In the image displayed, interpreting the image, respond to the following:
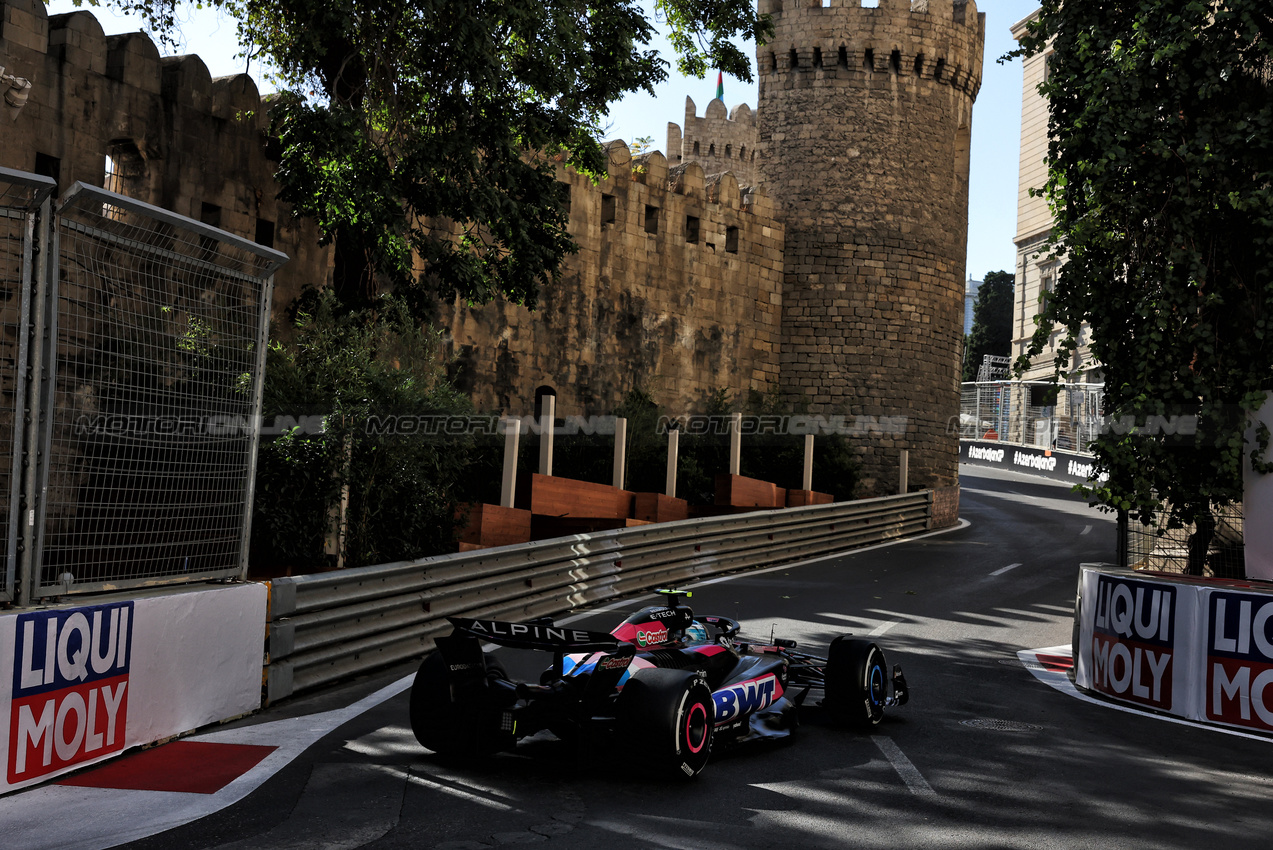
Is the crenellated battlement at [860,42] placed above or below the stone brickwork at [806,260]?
above

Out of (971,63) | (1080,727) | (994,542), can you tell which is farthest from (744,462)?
(1080,727)

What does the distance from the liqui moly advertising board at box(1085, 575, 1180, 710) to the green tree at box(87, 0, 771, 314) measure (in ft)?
26.8

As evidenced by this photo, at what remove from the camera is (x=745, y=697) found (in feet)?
21.9

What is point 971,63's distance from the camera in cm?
3303

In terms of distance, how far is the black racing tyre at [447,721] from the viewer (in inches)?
235

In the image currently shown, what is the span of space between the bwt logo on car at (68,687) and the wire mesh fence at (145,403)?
8.6 inches

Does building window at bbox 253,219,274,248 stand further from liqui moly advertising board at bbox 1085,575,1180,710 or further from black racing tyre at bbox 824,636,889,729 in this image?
liqui moly advertising board at bbox 1085,575,1180,710

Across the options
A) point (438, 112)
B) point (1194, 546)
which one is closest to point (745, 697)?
point (1194, 546)

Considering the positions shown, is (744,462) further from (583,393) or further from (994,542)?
(994,542)

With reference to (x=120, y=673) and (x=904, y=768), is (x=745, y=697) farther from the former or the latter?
(x=120, y=673)

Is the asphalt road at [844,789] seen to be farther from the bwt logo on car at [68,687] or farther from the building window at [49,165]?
the building window at [49,165]

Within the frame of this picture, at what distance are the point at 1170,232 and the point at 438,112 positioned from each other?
8487 millimetres

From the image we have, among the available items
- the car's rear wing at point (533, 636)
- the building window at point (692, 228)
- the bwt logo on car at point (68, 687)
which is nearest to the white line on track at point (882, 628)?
the car's rear wing at point (533, 636)

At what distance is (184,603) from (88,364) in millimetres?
1497
